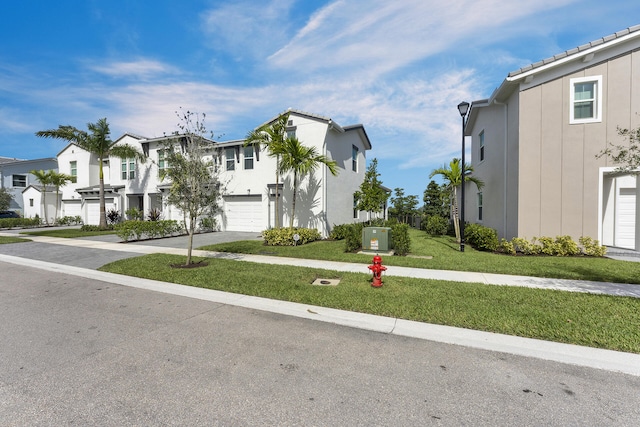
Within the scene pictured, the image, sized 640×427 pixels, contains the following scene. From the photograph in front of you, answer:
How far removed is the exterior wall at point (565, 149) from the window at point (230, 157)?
15.1 m

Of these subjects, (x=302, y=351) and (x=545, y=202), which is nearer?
(x=302, y=351)

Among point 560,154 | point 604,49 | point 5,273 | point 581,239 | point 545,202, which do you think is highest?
point 604,49

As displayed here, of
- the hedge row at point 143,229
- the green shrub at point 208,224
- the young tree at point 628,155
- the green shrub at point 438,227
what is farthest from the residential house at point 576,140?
the green shrub at point 208,224

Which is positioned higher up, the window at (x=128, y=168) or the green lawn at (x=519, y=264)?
the window at (x=128, y=168)

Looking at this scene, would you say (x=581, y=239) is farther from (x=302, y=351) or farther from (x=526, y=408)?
(x=302, y=351)

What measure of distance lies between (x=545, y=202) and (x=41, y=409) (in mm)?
A: 13601

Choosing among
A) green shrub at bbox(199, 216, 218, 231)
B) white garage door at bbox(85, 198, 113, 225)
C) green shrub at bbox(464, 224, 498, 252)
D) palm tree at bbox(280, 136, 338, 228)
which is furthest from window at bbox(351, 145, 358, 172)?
white garage door at bbox(85, 198, 113, 225)

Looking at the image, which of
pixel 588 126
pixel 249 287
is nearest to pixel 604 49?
pixel 588 126

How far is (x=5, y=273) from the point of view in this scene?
873cm

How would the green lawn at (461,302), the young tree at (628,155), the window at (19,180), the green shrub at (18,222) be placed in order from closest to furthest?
the green lawn at (461,302) < the young tree at (628,155) < the green shrub at (18,222) < the window at (19,180)

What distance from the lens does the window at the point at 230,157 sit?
61.3 ft

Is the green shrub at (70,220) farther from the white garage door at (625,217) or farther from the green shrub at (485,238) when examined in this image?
the white garage door at (625,217)

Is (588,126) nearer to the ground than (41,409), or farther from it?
farther from it

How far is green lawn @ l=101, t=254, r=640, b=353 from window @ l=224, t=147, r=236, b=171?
452 inches
